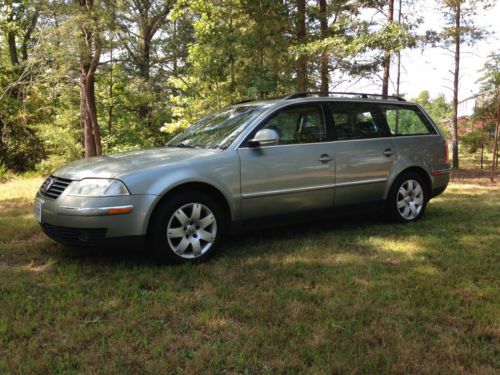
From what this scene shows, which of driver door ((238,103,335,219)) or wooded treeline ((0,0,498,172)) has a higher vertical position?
wooded treeline ((0,0,498,172))

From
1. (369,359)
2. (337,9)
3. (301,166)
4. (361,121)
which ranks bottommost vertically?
(369,359)

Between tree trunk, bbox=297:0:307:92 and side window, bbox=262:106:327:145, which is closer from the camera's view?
side window, bbox=262:106:327:145

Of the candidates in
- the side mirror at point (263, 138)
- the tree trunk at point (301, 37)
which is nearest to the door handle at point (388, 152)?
the side mirror at point (263, 138)

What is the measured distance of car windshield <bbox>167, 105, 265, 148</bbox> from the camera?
4627 mm

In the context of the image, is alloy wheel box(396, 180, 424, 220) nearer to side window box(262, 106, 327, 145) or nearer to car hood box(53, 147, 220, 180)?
side window box(262, 106, 327, 145)

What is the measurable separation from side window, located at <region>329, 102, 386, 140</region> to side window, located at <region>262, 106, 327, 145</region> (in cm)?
23

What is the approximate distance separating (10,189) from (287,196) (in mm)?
7038

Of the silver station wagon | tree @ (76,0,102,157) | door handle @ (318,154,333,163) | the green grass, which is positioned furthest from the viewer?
tree @ (76,0,102,157)

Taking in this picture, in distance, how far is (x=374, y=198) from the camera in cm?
548

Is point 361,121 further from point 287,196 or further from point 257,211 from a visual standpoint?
point 257,211

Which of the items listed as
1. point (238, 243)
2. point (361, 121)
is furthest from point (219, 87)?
point (238, 243)

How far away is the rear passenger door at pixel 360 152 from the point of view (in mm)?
5133

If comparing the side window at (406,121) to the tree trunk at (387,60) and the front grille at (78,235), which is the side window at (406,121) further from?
the tree trunk at (387,60)

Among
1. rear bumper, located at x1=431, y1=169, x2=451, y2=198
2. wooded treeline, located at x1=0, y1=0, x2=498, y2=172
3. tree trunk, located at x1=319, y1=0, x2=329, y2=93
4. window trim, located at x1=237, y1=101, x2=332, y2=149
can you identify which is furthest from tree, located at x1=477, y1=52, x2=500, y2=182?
window trim, located at x1=237, y1=101, x2=332, y2=149
